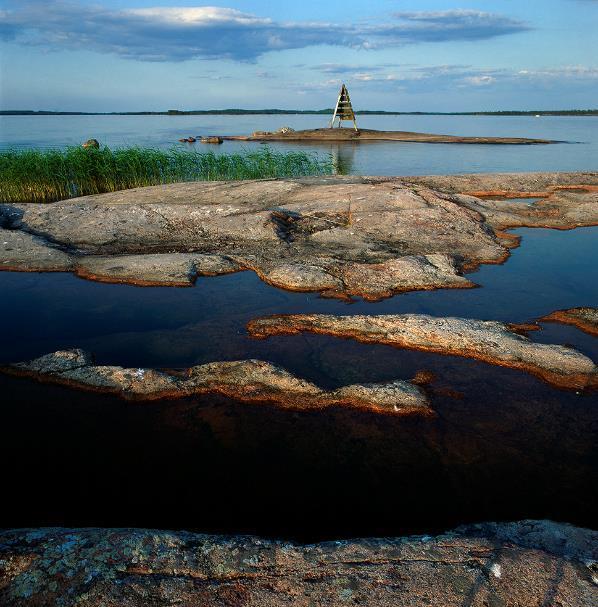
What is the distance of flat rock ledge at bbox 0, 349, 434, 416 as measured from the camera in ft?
14.6

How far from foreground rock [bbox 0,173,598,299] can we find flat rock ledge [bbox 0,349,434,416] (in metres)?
2.59

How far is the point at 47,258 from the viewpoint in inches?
330

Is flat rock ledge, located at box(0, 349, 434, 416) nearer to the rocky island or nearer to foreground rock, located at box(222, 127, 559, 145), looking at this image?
the rocky island

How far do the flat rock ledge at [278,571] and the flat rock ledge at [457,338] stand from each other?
242cm

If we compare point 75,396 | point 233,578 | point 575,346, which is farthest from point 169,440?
point 575,346

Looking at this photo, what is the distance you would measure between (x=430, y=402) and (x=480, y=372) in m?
0.85

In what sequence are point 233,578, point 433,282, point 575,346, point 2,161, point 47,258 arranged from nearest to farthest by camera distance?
point 233,578 < point 575,346 < point 433,282 < point 47,258 < point 2,161

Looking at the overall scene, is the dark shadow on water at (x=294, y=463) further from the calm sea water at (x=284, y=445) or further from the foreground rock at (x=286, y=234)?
the foreground rock at (x=286, y=234)

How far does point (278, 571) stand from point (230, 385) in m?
2.31

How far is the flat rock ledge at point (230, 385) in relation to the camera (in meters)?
4.46

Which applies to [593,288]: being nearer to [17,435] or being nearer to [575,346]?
[575,346]

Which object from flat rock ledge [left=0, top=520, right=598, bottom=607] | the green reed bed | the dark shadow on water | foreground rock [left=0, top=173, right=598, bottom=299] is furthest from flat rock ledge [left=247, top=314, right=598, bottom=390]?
the green reed bed

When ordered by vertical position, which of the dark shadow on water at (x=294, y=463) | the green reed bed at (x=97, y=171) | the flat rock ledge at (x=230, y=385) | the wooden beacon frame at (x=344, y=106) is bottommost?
the dark shadow on water at (x=294, y=463)

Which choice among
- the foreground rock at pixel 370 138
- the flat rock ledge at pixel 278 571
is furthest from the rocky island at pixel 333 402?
the foreground rock at pixel 370 138
